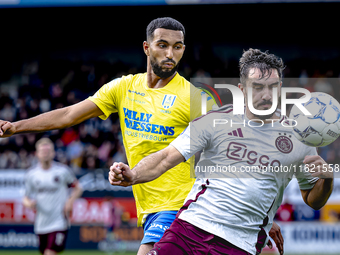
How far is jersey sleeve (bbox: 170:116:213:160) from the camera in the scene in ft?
10.5

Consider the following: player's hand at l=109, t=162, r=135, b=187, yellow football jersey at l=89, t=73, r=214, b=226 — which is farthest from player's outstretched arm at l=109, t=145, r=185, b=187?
yellow football jersey at l=89, t=73, r=214, b=226

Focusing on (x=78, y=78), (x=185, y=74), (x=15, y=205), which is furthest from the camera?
(x=78, y=78)

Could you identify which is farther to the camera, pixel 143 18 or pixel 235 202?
pixel 143 18

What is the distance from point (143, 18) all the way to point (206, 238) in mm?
14252

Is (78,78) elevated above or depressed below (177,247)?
above

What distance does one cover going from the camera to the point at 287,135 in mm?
3363

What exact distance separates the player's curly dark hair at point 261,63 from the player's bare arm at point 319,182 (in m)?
0.77

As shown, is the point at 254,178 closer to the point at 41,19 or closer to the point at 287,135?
the point at 287,135

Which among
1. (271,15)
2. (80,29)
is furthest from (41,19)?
(271,15)

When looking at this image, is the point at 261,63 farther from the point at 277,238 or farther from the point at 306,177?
the point at 277,238

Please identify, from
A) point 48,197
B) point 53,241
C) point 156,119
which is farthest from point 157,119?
point 48,197

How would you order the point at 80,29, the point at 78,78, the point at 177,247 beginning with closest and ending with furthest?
1. the point at 177,247
2. the point at 78,78
3. the point at 80,29

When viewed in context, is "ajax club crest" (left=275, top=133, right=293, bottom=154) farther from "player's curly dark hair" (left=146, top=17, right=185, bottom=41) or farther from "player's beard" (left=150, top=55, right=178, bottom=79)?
"player's curly dark hair" (left=146, top=17, right=185, bottom=41)

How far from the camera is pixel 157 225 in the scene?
3.77m
